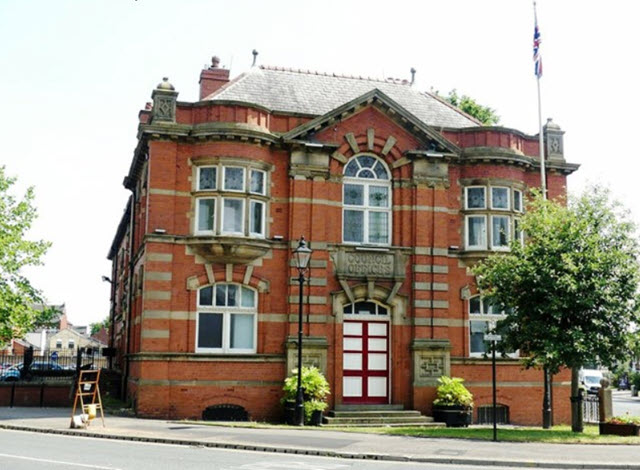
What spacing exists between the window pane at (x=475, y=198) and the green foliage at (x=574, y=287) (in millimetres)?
4848

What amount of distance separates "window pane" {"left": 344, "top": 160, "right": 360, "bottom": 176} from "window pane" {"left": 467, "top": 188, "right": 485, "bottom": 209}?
13.5 ft

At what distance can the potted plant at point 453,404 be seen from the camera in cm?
2464

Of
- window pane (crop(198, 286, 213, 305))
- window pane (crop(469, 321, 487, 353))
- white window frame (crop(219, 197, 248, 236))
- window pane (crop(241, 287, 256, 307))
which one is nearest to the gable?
white window frame (crop(219, 197, 248, 236))

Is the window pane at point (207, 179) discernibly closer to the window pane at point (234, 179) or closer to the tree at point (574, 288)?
the window pane at point (234, 179)

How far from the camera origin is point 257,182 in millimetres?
25234

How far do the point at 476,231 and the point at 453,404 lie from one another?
20.3 feet

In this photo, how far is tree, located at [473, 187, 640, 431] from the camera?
2111cm

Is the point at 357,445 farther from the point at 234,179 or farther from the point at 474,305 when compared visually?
the point at 474,305

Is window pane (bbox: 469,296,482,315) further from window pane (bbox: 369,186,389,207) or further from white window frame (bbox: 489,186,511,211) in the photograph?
window pane (bbox: 369,186,389,207)

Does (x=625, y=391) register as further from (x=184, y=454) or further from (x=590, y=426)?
(x=184, y=454)

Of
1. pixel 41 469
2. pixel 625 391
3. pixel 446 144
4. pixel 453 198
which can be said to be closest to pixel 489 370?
pixel 453 198

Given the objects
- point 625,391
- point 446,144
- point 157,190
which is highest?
point 446,144

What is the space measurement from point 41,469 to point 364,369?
1459cm

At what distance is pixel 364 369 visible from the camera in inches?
1019
